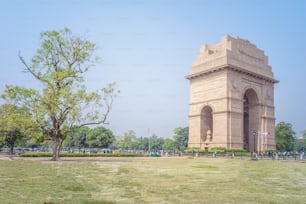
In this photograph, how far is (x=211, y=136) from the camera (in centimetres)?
4153

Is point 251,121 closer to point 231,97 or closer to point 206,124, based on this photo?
point 206,124

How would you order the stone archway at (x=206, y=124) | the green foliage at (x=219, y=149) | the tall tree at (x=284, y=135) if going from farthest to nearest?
1. the tall tree at (x=284, y=135)
2. the stone archway at (x=206, y=124)
3. the green foliage at (x=219, y=149)

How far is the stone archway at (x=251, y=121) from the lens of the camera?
1693 inches

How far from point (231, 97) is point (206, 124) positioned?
257 inches

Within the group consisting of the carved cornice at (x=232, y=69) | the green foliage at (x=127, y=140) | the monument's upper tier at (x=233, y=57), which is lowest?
the green foliage at (x=127, y=140)

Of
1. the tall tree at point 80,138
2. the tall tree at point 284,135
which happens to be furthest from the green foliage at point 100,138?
the tall tree at point 284,135

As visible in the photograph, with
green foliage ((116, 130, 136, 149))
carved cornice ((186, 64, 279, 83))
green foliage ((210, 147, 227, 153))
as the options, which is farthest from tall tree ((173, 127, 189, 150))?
green foliage ((210, 147, 227, 153))

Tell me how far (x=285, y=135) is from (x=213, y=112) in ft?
121

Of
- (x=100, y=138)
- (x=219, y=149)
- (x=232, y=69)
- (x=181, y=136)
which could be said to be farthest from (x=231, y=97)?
(x=181, y=136)

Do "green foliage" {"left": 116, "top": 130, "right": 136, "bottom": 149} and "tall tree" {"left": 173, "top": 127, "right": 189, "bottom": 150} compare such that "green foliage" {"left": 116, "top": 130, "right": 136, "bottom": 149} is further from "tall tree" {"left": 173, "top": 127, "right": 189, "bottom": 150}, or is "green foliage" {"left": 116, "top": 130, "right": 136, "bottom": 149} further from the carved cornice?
the carved cornice

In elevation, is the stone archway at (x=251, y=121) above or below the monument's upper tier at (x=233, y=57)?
below

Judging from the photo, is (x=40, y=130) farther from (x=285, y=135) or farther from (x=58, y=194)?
(x=285, y=135)

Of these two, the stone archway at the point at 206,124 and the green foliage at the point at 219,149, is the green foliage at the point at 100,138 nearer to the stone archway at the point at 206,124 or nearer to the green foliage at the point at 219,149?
the stone archway at the point at 206,124

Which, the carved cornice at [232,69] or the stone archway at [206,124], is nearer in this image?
the carved cornice at [232,69]
